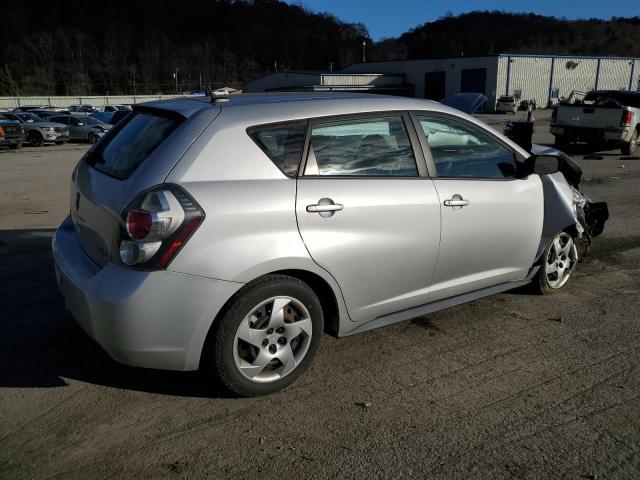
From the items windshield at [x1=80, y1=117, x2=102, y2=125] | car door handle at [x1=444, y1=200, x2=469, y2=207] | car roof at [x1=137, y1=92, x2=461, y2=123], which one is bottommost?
windshield at [x1=80, y1=117, x2=102, y2=125]

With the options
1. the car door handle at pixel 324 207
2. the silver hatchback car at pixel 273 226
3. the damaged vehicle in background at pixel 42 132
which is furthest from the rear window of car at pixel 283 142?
the damaged vehicle in background at pixel 42 132

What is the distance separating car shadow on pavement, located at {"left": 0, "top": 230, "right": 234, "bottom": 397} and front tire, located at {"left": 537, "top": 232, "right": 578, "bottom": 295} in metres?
2.92

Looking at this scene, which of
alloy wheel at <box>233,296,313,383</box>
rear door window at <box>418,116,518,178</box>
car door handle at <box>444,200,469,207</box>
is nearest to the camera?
alloy wheel at <box>233,296,313,383</box>

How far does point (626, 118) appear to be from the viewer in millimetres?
14438

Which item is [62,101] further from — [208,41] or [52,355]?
[52,355]

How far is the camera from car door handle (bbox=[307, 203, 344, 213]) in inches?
126

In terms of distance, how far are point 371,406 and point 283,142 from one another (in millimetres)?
1605

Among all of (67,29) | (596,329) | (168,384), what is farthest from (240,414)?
(67,29)

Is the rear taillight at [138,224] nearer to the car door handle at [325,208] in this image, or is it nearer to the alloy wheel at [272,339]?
the alloy wheel at [272,339]

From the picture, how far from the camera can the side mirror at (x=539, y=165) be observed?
4.24 metres

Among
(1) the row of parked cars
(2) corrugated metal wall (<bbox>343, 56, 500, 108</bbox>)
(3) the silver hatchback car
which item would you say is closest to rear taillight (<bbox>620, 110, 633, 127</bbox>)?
(3) the silver hatchback car

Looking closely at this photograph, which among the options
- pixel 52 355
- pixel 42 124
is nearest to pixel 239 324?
pixel 52 355

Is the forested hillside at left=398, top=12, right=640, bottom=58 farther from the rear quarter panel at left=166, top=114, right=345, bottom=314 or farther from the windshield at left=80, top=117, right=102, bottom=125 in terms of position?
the rear quarter panel at left=166, top=114, right=345, bottom=314

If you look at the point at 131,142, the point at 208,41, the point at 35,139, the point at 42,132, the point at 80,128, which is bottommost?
the point at 35,139
